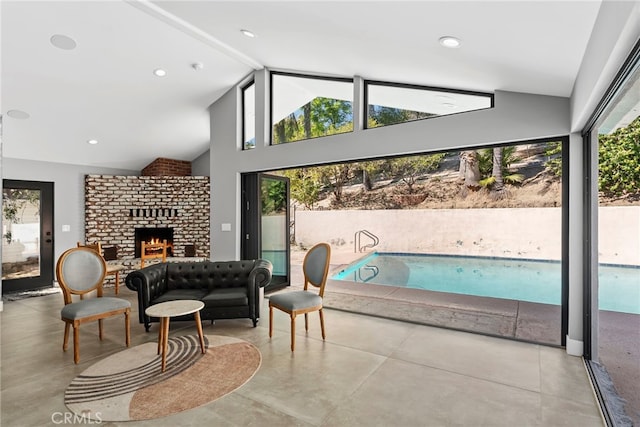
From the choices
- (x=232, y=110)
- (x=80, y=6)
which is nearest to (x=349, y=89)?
(x=232, y=110)

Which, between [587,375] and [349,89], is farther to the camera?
[349,89]

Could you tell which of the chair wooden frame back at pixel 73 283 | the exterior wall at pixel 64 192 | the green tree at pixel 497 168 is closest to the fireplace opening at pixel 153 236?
the exterior wall at pixel 64 192

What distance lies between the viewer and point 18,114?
5.00m

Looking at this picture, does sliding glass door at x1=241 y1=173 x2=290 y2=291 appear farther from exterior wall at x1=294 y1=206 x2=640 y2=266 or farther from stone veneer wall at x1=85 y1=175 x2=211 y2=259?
exterior wall at x1=294 y1=206 x2=640 y2=266

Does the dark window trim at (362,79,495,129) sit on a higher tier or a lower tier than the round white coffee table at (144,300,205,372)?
higher

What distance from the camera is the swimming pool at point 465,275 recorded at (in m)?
7.42

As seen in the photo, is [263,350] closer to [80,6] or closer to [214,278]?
[214,278]

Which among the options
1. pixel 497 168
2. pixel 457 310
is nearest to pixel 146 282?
pixel 457 310

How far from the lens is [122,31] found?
3.82 m

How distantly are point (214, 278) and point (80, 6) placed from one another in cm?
320

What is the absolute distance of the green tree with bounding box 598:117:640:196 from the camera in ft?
7.39

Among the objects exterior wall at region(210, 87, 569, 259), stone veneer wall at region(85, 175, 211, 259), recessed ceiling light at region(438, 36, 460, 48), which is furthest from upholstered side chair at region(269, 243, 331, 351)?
stone veneer wall at region(85, 175, 211, 259)

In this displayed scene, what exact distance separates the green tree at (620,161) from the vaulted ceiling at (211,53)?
582 millimetres

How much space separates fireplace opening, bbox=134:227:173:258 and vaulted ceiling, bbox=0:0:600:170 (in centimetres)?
174
